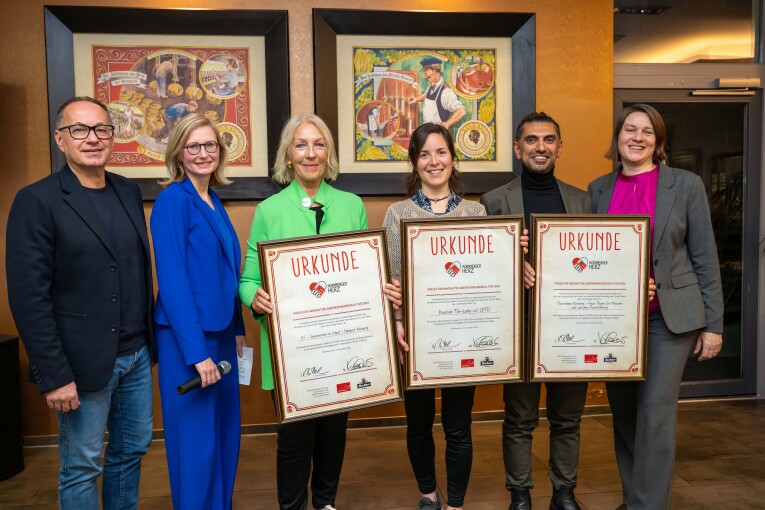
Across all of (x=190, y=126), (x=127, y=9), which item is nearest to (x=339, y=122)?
(x=127, y=9)

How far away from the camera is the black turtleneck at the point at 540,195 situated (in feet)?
8.36

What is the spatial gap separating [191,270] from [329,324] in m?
0.50

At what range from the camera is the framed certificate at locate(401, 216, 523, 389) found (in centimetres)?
222

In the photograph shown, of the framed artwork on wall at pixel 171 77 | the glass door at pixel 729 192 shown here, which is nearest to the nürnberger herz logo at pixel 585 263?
the framed artwork on wall at pixel 171 77

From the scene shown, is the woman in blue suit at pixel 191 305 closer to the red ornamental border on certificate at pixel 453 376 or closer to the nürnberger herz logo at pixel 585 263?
the red ornamental border on certificate at pixel 453 376

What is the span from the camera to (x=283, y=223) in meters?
2.27

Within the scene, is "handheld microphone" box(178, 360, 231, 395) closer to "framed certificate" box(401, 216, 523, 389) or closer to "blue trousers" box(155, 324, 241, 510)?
"blue trousers" box(155, 324, 241, 510)

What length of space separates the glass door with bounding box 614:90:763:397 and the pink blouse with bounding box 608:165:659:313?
6.38ft

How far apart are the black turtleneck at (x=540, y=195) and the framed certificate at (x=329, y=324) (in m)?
0.72

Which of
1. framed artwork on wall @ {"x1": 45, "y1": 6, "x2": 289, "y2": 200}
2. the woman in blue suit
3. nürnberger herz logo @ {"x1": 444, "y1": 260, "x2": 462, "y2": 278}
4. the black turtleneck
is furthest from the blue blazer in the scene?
framed artwork on wall @ {"x1": 45, "y1": 6, "x2": 289, "y2": 200}

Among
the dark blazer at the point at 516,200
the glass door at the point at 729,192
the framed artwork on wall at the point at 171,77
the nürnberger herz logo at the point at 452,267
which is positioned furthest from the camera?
the glass door at the point at 729,192

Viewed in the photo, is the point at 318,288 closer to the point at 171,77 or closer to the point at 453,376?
the point at 453,376

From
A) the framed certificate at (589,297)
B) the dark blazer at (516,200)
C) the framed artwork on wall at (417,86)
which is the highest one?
the framed artwork on wall at (417,86)

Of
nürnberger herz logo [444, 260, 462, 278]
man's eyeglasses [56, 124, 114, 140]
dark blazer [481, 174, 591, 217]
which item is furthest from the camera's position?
dark blazer [481, 174, 591, 217]
